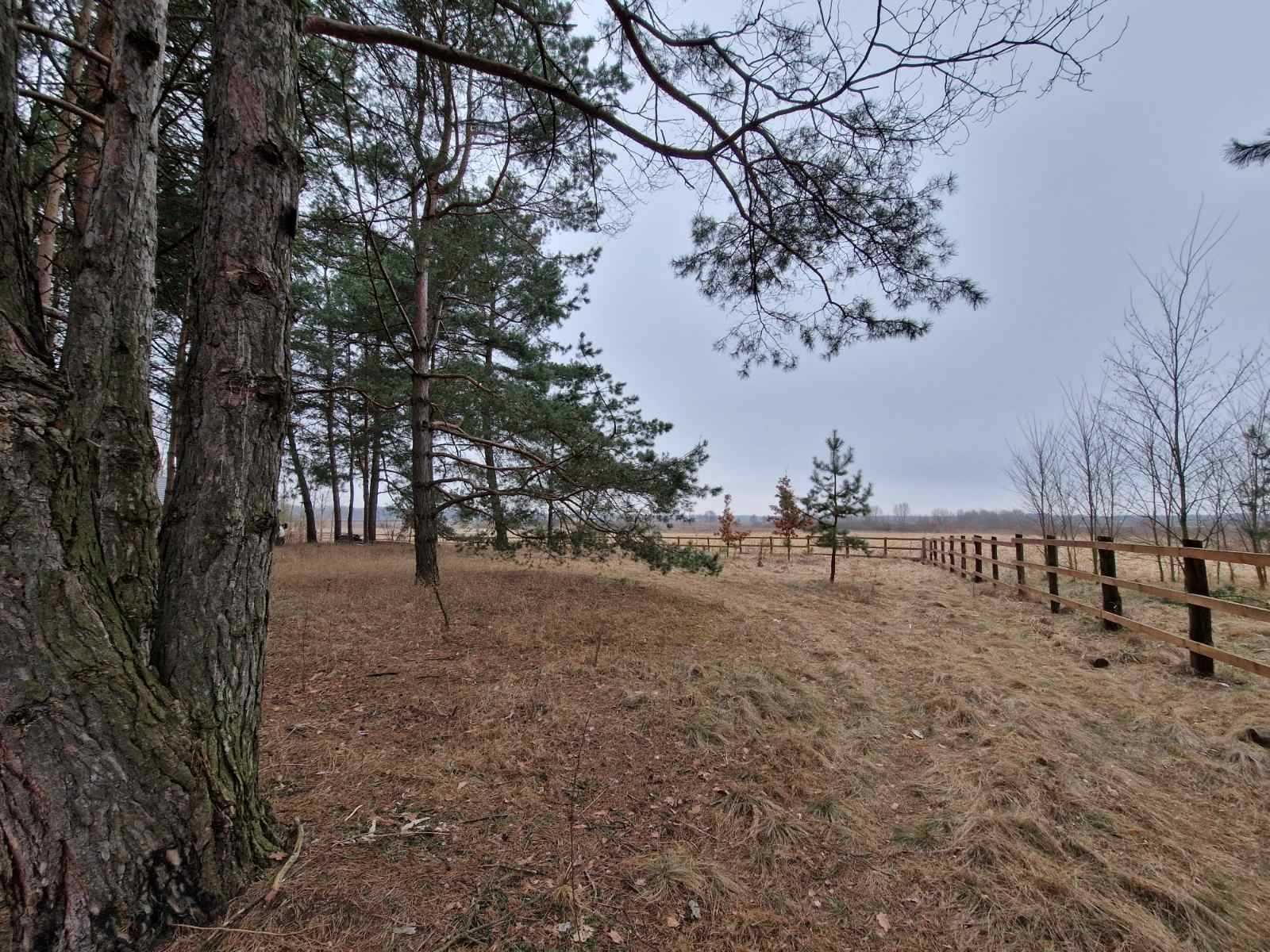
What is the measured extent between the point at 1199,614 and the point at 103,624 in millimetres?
7224

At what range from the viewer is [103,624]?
1466 millimetres

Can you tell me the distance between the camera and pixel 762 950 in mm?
1658

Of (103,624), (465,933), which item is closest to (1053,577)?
(465,933)

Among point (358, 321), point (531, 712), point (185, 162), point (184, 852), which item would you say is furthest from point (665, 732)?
point (358, 321)

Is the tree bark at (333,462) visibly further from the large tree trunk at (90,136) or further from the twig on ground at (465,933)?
the twig on ground at (465,933)

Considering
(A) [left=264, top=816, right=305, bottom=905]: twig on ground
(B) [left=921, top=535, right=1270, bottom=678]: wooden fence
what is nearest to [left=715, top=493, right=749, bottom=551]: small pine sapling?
(B) [left=921, top=535, right=1270, bottom=678]: wooden fence

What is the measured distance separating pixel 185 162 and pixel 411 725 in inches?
194

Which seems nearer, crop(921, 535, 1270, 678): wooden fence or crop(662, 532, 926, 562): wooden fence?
crop(921, 535, 1270, 678): wooden fence

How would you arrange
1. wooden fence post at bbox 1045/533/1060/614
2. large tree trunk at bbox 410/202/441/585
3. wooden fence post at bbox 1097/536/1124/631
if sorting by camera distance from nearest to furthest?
1. wooden fence post at bbox 1097/536/1124/631
2. wooden fence post at bbox 1045/533/1060/614
3. large tree trunk at bbox 410/202/441/585

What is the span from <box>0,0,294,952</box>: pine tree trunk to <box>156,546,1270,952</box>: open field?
0.27 meters

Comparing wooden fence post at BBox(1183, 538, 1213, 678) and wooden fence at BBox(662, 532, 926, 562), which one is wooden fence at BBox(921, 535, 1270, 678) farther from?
wooden fence at BBox(662, 532, 926, 562)

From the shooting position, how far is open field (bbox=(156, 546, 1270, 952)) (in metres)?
1.74

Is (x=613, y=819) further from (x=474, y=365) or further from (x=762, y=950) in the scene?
(x=474, y=365)

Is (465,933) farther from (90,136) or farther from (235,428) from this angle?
(90,136)
